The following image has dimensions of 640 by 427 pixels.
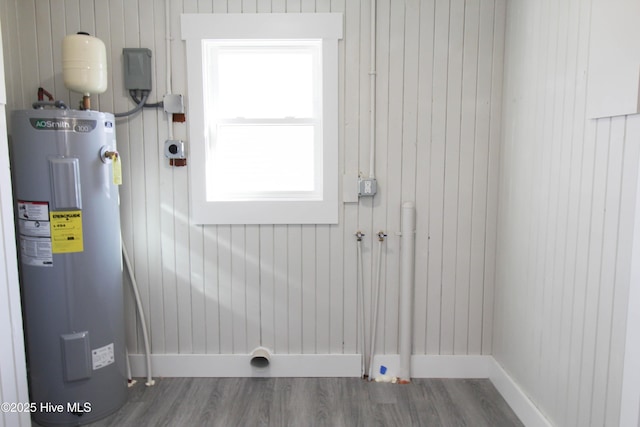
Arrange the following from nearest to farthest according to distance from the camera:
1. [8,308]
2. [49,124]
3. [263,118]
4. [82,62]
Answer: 1. [8,308]
2. [49,124]
3. [82,62]
4. [263,118]

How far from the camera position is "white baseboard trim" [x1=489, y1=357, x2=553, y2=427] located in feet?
5.82

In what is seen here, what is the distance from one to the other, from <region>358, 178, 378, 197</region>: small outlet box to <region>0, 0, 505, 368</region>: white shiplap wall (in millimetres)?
65

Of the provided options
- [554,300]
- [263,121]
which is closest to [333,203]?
[263,121]

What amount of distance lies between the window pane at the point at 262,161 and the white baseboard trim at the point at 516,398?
1.52 meters

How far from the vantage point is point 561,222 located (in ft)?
5.32

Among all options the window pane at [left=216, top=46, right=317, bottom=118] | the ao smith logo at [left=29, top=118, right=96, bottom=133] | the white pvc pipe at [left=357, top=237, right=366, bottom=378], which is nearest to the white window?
the window pane at [left=216, top=46, right=317, bottom=118]

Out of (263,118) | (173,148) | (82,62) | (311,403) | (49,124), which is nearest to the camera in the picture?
(49,124)

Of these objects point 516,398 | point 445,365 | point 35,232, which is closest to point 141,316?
point 35,232

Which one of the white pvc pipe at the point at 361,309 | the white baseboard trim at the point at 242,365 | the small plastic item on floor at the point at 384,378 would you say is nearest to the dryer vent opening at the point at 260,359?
the white baseboard trim at the point at 242,365

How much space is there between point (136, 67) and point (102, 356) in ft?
5.14

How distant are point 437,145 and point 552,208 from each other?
0.73 metres

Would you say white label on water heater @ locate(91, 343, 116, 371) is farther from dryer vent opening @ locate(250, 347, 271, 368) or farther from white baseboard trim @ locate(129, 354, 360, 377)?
dryer vent opening @ locate(250, 347, 271, 368)

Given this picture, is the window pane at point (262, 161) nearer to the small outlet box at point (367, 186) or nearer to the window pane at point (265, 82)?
Result: the window pane at point (265, 82)

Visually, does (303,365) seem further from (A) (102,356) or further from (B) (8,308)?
(B) (8,308)
